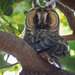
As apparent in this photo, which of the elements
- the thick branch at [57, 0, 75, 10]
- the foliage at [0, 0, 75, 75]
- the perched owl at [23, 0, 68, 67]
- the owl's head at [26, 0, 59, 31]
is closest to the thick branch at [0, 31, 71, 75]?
the perched owl at [23, 0, 68, 67]

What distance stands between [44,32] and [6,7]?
0.50 metres

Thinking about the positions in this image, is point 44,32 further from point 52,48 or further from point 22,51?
point 22,51

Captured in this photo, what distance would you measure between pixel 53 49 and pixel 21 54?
0.27m

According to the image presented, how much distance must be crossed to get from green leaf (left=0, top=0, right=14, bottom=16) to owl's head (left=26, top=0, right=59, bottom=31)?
215 mm

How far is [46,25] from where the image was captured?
1678mm

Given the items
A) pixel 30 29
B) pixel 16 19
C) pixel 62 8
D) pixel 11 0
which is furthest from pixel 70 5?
pixel 16 19

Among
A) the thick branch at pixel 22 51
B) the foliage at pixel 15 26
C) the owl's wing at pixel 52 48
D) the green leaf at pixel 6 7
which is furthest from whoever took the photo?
the green leaf at pixel 6 7

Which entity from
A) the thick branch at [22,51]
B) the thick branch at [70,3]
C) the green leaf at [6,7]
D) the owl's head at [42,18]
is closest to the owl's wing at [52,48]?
the thick branch at [22,51]

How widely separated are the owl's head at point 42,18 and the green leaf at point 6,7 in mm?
215

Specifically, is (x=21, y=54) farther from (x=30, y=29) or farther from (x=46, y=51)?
(x=30, y=29)

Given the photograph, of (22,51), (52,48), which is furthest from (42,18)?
(22,51)

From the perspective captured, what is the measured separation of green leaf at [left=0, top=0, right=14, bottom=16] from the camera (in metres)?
1.61

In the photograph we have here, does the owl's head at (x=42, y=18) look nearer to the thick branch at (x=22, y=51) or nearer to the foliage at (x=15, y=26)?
the foliage at (x=15, y=26)

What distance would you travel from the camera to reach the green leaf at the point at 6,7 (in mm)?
1611
